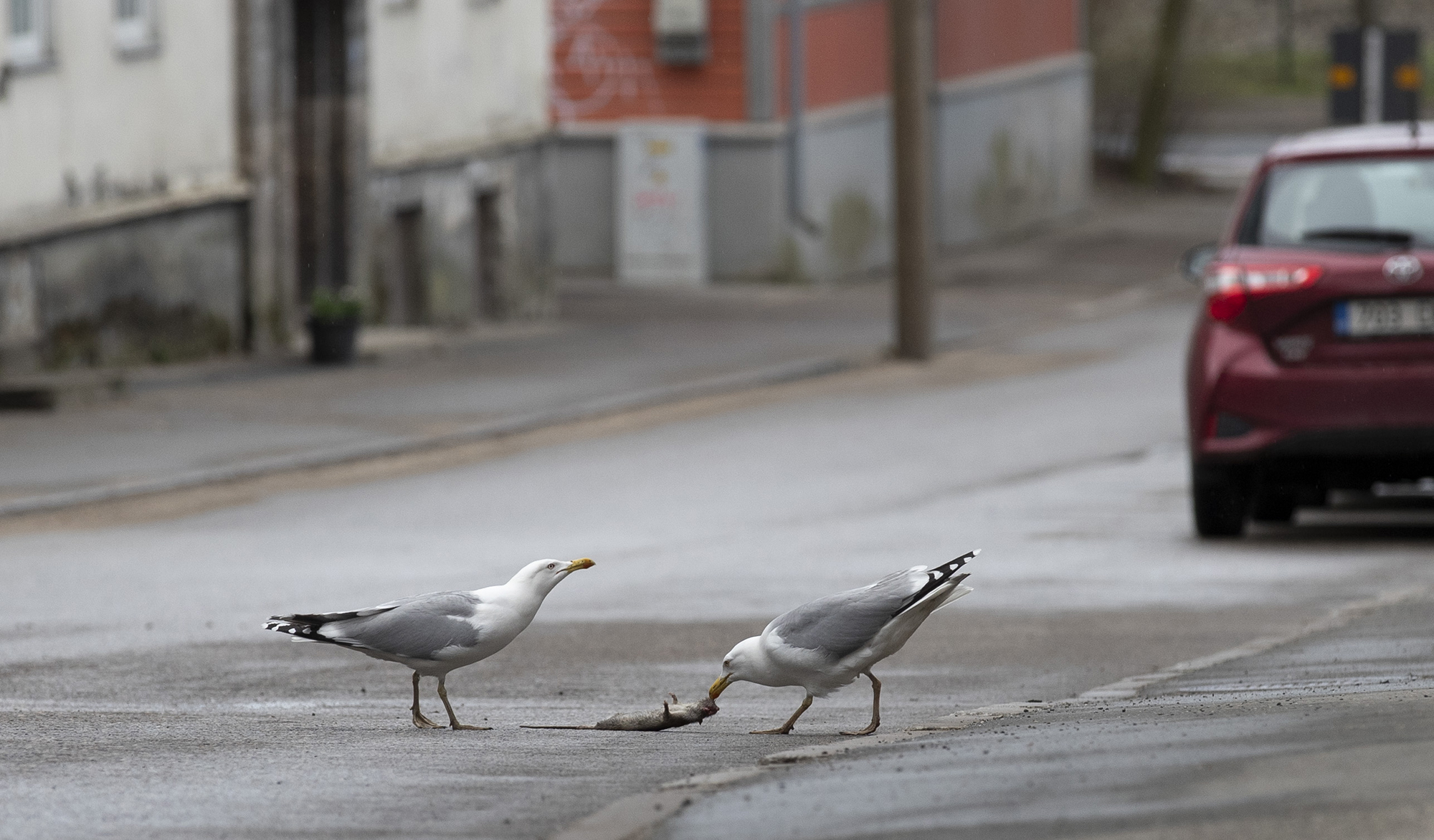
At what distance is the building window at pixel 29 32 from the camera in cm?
1870

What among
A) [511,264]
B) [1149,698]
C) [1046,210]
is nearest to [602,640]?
[1149,698]

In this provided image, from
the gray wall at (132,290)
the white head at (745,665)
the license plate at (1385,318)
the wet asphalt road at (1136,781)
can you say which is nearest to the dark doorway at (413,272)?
the gray wall at (132,290)

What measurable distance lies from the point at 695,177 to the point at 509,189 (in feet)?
13.7

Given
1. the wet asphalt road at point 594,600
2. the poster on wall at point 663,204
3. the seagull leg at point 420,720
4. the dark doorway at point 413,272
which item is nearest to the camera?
the wet asphalt road at point 594,600

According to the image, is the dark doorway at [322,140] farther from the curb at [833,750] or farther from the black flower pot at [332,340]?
the curb at [833,750]

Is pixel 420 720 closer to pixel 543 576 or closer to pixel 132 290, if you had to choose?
pixel 543 576

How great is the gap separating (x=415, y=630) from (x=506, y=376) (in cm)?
1434

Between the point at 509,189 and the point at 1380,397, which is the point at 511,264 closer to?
the point at 509,189

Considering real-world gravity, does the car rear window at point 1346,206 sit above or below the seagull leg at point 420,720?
→ above

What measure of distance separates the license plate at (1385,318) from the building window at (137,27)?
11779 mm

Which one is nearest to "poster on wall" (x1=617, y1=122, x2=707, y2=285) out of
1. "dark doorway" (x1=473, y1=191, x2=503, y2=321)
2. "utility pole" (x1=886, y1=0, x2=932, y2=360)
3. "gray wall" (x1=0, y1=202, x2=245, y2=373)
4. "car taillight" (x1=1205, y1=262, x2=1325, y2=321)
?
"dark doorway" (x1=473, y1=191, x2=503, y2=321)

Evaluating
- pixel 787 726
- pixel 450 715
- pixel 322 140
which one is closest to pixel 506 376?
pixel 322 140

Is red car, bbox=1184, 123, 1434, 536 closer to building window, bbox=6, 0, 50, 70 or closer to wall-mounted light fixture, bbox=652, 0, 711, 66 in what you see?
building window, bbox=6, 0, 50, 70

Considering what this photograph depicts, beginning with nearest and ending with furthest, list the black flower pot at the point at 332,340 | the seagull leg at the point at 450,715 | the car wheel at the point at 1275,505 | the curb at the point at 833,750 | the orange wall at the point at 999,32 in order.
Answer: the curb at the point at 833,750, the seagull leg at the point at 450,715, the car wheel at the point at 1275,505, the black flower pot at the point at 332,340, the orange wall at the point at 999,32
